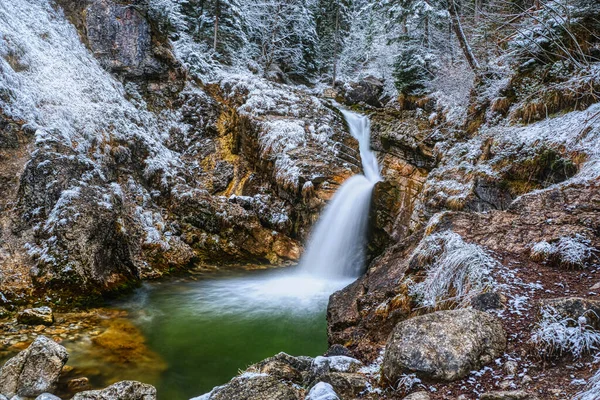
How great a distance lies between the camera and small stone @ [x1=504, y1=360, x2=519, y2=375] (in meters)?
2.28

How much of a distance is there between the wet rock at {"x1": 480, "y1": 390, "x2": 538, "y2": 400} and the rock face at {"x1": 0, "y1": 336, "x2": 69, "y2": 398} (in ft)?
14.7

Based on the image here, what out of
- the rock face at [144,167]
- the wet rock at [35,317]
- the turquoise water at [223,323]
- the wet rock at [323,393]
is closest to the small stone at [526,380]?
the wet rock at [323,393]

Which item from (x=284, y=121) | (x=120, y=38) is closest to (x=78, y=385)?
(x=284, y=121)

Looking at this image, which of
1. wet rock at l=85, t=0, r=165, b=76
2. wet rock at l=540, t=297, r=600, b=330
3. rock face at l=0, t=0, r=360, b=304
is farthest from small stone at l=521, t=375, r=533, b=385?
wet rock at l=85, t=0, r=165, b=76

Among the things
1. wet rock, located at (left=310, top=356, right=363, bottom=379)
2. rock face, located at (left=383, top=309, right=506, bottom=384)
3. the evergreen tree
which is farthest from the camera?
the evergreen tree

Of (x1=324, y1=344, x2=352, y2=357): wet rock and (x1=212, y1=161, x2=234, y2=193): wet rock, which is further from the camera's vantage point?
(x1=212, y1=161, x2=234, y2=193): wet rock

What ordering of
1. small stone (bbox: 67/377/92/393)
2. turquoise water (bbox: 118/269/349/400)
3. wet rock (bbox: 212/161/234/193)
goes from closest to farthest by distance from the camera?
small stone (bbox: 67/377/92/393) < turquoise water (bbox: 118/269/349/400) < wet rock (bbox: 212/161/234/193)

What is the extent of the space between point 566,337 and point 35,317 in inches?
293

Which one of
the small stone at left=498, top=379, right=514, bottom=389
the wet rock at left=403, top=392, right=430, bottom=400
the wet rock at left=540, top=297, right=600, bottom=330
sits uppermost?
the wet rock at left=540, top=297, right=600, bottom=330

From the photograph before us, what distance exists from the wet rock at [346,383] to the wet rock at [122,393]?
208 centimetres

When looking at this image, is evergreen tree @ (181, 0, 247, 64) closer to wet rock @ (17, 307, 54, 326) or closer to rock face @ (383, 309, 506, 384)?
wet rock @ (17, 307, 54, 326)

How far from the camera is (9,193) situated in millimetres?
7301

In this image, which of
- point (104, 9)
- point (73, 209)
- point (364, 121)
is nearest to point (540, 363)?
point (73, 209)

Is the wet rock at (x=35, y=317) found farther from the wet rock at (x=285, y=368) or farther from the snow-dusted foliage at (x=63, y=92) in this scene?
the wet rock at (x=285, y=368)
